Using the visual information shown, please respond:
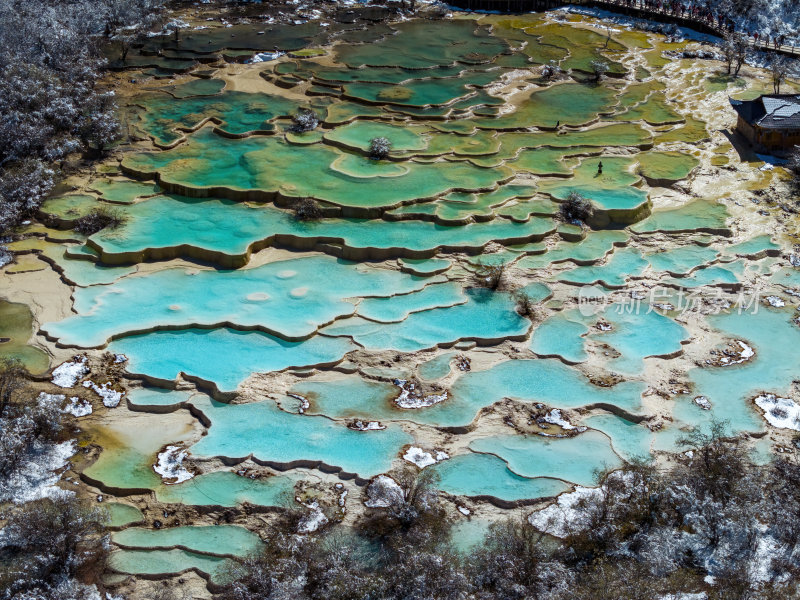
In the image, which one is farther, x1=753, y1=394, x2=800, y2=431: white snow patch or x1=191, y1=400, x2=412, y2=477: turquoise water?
x1=753, y1=394, x2=800, y2=431: white snow patch

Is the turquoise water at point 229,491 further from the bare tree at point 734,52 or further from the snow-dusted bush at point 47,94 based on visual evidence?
the bare tree at point 734,52

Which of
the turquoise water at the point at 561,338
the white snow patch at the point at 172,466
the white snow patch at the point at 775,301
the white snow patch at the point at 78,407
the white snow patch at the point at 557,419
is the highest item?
the white snow patch at the point at 775,301

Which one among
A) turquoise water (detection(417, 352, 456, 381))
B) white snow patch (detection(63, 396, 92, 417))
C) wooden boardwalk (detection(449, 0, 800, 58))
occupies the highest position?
wooden boardwalk (detection(449, 0, 800, 58))

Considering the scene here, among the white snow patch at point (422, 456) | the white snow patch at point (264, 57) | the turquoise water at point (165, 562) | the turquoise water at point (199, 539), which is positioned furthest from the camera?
the white snow patch at point (264, 57)

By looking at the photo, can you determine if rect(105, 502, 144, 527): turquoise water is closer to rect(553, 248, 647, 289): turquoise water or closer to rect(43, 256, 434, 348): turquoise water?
rect(43, 256, 434, 348): turquoise water

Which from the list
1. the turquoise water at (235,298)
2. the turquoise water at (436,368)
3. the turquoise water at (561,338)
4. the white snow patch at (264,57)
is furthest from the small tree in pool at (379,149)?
the white snow patch at (264,57)

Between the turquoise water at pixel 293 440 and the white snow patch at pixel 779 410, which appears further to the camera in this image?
the white snow patch at pixel 779 410

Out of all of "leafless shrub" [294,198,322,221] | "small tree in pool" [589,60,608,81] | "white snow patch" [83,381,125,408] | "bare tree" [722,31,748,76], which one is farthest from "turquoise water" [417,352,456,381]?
"bare tree" [722,31,748,76]

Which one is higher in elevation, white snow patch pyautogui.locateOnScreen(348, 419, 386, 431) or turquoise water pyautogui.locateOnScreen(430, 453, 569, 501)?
white snow patch pyautogui.locateOnScreen(348, 419, 386, 431)
